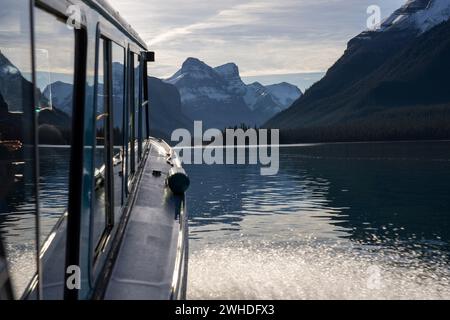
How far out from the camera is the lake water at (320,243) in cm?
1225

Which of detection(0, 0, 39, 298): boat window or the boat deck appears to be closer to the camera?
detection(0, 0, 39, 298): boat window

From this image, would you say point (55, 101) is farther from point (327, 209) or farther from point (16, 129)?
point (327, 209)

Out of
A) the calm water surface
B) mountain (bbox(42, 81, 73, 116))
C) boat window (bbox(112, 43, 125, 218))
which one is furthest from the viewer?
boat window (bbox(112, 43, 125, 218))

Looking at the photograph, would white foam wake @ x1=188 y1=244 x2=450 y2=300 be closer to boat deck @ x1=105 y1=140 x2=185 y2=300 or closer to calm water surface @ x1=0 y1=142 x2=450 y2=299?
calm water surface @ x1=0 y1=142 x2=450 y2=299

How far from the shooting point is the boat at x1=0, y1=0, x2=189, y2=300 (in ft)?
12.4

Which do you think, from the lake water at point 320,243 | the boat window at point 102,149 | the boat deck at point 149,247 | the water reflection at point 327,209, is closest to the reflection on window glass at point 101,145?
the boat window at point 102,149

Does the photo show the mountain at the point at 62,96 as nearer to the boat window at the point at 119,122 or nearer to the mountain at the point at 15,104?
the mountain at the point at 15,104

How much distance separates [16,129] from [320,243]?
15139mm

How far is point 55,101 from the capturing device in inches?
186

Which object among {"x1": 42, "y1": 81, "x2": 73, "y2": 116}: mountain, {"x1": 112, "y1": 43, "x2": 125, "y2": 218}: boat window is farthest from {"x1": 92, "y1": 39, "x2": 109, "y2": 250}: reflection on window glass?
{"x1": 42, "y1": 81, "x2": 73, "y2": 116}: mountain

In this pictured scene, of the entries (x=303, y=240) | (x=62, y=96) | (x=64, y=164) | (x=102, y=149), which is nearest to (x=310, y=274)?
(x=303, y=240)

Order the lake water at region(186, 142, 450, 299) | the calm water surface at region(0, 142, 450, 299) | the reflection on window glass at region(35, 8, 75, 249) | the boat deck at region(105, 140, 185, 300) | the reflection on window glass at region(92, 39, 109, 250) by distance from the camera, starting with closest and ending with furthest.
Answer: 1. the reflection on window glass at region(35, 8, 75, 249)
2. the boat deck at region(105, 140, 185, 300)
3. the reflection on window glass at region(92, 39, 109, 250)
4. the calm water surface at region(0, 142, 450, 299)
5. the lake water at region(186, 142, 450, 299)

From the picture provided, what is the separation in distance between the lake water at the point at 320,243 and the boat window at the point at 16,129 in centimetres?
759

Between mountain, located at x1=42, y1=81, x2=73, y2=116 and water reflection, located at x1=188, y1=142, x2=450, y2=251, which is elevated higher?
mountain, located at x1=42, y1=81, x2=73, y2=116
